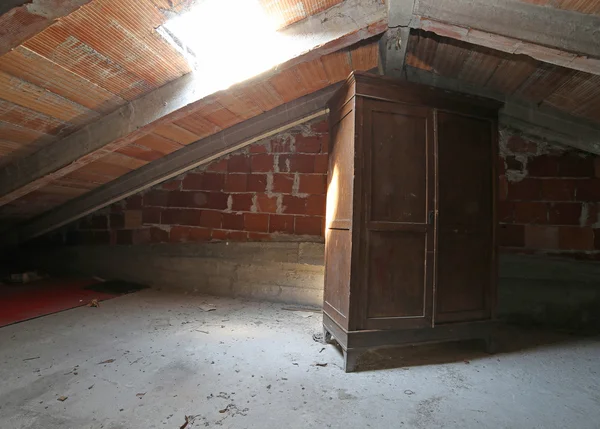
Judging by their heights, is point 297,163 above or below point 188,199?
above

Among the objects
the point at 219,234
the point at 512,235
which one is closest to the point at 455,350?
the point at 512,235

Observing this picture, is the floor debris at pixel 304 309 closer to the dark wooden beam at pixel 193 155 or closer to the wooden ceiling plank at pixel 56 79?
the dark wooden beam at pixel 193 155

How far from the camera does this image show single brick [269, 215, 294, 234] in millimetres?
3359

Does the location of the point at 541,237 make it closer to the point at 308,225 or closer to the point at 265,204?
the point at 308,225

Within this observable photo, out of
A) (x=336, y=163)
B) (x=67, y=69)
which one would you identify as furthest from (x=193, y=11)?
(x=336, y=163)

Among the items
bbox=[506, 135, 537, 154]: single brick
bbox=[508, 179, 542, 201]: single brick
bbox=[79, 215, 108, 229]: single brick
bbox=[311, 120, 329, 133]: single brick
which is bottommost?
bbox=[79, 215, 108, 229]: single brick

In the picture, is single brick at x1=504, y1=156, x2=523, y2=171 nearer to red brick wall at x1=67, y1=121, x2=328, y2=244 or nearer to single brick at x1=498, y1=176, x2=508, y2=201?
single brick at x1=498, y1=176, x2=508, y2=201

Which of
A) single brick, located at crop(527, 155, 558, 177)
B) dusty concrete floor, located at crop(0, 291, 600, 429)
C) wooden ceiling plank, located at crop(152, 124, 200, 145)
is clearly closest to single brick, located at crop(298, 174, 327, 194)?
wooden ceiling plank, located at crop(152, 124, 200, 145)

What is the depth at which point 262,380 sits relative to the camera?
5.81ft

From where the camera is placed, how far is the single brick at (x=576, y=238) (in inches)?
110

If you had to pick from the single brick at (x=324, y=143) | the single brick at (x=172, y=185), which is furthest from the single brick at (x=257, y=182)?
the single brick at (x=172, y=185)

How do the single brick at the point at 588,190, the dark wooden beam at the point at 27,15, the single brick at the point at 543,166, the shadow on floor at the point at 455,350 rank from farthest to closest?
the single brick at the point at 543,166, the single brick at the point at 588,190, the shadow on floor at the point at 455,350, the dark wooden beam at the point at 27,15

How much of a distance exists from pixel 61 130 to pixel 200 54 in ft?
4.41

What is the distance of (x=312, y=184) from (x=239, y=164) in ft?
3.07
